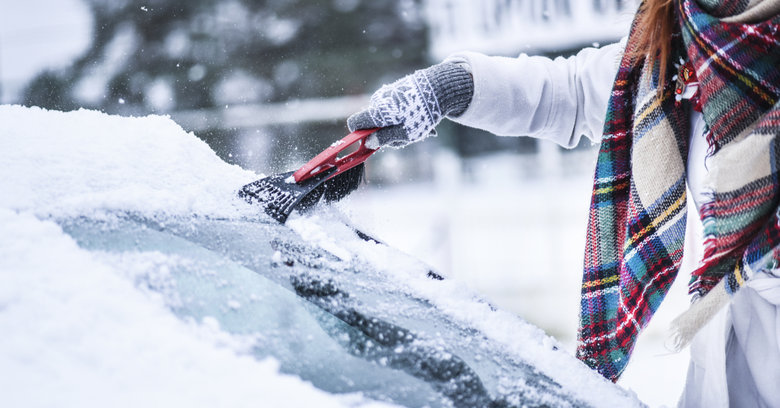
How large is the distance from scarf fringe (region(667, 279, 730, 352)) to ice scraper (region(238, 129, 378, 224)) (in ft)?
2.22

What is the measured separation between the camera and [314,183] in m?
1.03

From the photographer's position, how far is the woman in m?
0.95

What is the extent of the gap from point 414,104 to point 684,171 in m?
0.56

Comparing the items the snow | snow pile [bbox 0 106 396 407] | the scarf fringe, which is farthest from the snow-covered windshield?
the snow

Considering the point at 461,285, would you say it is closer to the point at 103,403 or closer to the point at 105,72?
the point at 103,403

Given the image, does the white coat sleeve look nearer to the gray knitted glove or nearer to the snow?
the gray knitted glove

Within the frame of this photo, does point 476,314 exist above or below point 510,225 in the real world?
above

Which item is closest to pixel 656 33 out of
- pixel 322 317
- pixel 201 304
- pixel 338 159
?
pixel 338 159

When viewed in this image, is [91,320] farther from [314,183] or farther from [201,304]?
[314,183]

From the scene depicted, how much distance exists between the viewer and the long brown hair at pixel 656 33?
112 cm

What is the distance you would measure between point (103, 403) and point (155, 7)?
433 centimetres

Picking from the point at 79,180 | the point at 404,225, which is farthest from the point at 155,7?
the point at 79,180

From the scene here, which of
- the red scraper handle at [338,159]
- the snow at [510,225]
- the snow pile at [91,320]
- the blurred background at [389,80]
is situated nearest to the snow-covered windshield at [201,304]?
the snow pile at [91,320]

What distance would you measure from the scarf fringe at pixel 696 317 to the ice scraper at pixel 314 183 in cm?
68
